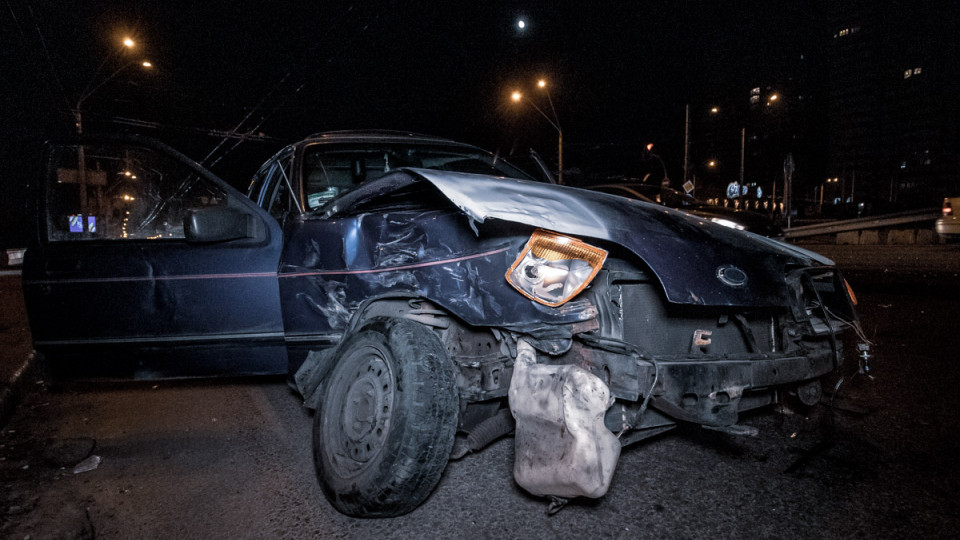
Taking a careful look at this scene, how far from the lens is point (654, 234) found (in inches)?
85.4

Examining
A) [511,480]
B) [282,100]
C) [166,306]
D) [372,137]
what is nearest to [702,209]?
[372,137]

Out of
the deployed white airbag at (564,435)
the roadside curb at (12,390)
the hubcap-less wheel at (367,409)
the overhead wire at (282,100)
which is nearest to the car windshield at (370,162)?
the hubcap-less wheel at (367,409)

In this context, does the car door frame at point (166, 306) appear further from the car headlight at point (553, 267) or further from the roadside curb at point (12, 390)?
the car headlight at point (553, 267)

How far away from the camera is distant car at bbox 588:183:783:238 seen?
7.94 m

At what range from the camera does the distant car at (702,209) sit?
7.94 meters

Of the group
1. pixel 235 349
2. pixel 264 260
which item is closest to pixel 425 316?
pixel 264 260

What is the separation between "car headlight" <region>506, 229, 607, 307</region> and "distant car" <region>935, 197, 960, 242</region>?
13964 mm

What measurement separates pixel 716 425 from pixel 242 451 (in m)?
2.45

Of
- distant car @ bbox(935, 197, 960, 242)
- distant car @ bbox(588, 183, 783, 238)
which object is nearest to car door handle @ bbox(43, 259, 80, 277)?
distant car @ bbox(588, 183, 783, 238)

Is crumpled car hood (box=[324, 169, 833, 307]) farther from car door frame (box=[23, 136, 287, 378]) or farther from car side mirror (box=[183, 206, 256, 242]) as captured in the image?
car door frame (box=[23, 136, 287, 378])

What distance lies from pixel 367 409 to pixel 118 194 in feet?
7.70

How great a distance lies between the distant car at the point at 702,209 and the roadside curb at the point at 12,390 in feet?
24.2

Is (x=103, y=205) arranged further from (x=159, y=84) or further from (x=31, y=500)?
(x=159, y=84)

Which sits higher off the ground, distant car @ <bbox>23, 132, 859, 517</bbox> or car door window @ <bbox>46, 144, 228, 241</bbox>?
car door window @ <bbox>46, 144, 228, 241</bbox>
